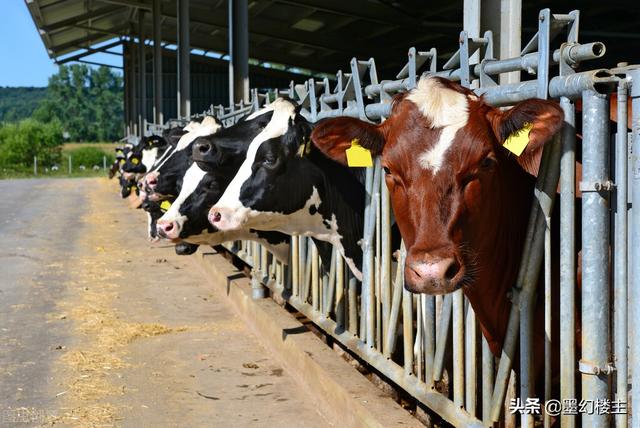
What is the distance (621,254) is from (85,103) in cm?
14450

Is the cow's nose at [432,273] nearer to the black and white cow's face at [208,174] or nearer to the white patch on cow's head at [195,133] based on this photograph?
the black and white cow's face at [208,174]

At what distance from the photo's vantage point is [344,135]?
382 centimetres

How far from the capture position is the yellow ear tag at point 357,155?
380cm

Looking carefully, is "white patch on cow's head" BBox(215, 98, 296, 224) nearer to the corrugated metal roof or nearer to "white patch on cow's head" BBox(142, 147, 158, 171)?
"white patch on cow's head" BBox(142, 147, 158, 171)

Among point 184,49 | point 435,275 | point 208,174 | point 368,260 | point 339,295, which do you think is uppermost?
point 184,49

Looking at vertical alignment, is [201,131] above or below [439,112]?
above

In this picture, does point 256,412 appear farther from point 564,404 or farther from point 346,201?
point 564,404

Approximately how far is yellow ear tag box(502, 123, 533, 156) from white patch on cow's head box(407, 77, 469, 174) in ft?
0.59

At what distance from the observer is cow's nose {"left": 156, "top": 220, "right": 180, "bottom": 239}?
6383 millimetres

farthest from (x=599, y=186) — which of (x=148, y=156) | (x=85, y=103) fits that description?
(x=85, y=103)

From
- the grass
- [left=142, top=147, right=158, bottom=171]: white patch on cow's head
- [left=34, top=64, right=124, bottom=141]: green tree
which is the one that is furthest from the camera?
[left=34, top=64, right=124, bottom=141]: green tree

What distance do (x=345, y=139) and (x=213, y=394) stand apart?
2799mm

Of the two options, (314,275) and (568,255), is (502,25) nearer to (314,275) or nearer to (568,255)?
(568,255)

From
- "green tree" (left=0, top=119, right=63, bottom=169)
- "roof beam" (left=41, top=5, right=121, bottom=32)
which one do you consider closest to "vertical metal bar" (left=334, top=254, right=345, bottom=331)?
"roof beam" (left=41, top=5, right=121, bottom=32)
